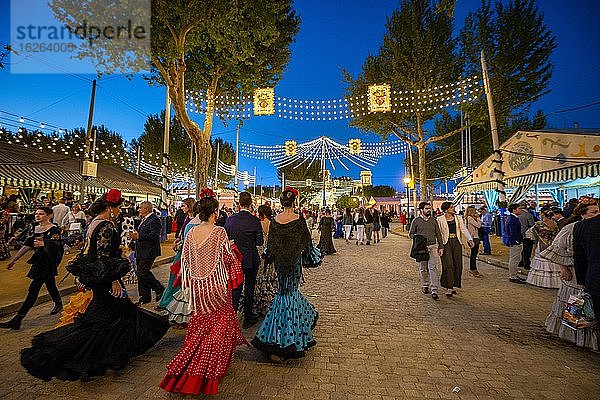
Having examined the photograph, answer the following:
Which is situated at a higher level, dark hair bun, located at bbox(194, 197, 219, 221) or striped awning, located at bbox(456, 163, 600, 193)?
striped awning, located at bbox(456, 163, 600, 193)

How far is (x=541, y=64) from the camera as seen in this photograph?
2177cm

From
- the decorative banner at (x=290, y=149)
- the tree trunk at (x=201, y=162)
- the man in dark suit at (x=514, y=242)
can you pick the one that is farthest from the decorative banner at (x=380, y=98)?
the decorative banner at (x=290, y=149)

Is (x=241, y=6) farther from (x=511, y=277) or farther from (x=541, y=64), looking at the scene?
(x=541, y=64)

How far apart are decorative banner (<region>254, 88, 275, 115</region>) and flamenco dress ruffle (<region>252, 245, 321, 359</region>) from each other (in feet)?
39.7

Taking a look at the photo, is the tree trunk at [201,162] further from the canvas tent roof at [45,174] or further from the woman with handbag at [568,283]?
the woman with handbag at [568,283]

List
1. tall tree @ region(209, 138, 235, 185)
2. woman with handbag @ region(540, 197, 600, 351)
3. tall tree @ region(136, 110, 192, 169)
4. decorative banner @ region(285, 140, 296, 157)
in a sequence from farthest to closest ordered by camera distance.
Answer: tall tree @ region(209, 138, 235, 185)
tall tree @ region(136, 110, 192, 169)
decorative banner @ region(285, 140, 296, 157)
woman with handbag @ region(540, 197, 600, 351)

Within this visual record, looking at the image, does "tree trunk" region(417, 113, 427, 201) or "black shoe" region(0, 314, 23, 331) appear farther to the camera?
"tree trunk" region(417, 113, 427, 201)

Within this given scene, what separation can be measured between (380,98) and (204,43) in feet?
27.4

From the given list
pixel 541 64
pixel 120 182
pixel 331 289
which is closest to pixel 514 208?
pixel 331 289

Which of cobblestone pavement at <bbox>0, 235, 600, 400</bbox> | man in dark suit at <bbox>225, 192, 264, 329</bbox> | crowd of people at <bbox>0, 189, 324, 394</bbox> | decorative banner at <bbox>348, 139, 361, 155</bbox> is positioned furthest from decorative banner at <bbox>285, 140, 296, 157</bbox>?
crowd of people at <bbox>0, 189, 324, 394</bbox>

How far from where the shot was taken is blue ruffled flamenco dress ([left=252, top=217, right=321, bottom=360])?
12.6 ft

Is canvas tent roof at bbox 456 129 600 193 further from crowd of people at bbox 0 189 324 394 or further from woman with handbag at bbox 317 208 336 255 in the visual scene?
crowd of people at bbox 0 189 324 394

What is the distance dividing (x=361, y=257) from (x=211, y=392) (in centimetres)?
1078

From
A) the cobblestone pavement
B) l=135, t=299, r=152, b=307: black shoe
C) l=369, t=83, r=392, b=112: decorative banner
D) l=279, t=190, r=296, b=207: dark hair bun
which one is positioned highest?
l=369, t=83, r=392, b=112: decorative banner
